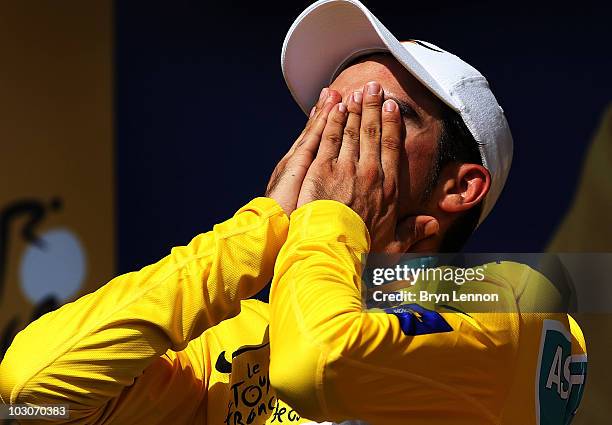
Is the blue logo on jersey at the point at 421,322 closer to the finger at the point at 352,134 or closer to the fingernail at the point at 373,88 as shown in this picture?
the finger at the point at 352,134

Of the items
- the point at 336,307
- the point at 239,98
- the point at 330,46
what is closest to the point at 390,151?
the point at 330,46

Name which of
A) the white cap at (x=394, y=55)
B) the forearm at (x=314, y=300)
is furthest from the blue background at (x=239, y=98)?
the forearm at (x=314, y=300)

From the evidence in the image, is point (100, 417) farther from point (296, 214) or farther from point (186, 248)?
point (296, 214)

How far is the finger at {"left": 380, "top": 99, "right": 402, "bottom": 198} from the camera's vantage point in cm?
174

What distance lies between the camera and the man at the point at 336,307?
1.46m

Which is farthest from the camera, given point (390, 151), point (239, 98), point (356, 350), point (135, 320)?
point (239, 98)

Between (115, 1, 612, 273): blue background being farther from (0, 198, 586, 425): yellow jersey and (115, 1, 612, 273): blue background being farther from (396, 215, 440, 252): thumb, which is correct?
(0, 198, 586, 425): yellow jersey

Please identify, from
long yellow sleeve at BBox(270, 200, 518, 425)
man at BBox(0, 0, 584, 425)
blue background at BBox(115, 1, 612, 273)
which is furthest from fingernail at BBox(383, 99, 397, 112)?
blue background at BBox(115, 1, 612, 273)

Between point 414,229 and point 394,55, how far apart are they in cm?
28

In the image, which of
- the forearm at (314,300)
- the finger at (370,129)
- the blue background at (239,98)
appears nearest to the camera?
the forearm at (314,300)

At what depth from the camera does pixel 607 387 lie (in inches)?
115

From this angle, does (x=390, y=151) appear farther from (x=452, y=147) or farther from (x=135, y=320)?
(x=135, y=320)

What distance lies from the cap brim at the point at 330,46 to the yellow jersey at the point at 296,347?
0.30m

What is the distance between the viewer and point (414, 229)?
5.93 feet
